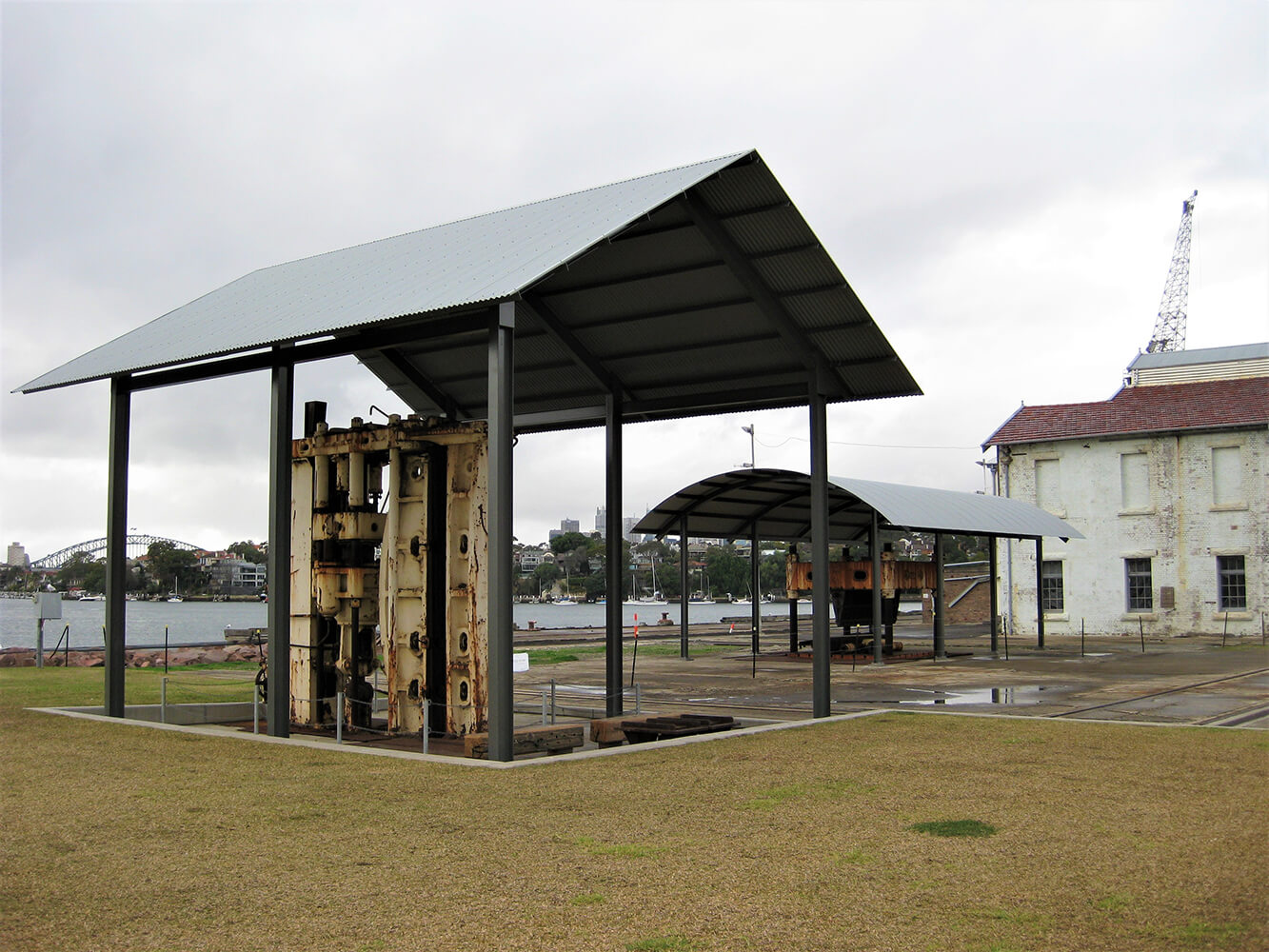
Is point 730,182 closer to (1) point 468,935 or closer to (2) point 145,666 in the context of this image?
(1) point 468,935

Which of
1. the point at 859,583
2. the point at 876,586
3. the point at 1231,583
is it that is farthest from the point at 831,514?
the point at 1231,583

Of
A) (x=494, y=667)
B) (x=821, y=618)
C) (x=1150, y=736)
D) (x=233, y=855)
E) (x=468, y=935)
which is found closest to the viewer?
(x=468, y=935)

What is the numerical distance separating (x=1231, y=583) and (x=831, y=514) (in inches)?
859

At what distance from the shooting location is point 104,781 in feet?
33.7

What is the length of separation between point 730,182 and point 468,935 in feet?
33.5

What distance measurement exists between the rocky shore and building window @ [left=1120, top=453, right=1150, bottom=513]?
116ft

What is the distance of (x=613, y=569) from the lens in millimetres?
16859

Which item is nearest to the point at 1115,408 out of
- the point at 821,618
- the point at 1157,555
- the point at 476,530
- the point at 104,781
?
the point at 1157,555

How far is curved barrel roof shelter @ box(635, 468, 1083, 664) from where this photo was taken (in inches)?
1208

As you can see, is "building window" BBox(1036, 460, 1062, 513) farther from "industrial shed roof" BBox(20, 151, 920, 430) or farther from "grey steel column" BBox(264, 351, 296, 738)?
"grey steel column" BBox(264, 351, 296, 738)

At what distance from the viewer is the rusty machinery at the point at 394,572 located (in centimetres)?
1397

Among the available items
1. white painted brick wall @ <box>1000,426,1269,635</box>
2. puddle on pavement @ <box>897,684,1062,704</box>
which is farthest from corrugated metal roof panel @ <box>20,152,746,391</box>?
white painted brick wall @ <box>1000,426,1269,635</box>

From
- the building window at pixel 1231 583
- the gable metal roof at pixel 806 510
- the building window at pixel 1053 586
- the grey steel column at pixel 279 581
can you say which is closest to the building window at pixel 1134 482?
the building window at pixel 1231 583

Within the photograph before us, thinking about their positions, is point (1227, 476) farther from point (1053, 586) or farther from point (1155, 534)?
point (1053, 586)
